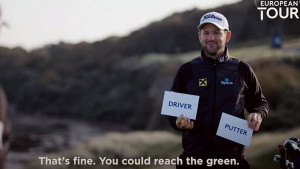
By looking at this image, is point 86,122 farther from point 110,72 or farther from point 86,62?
point 86,62

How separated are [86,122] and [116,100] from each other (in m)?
3.85

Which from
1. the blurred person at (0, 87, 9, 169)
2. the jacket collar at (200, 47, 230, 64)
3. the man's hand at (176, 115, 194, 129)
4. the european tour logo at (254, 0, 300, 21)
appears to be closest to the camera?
the blurred person at (0, 87, 9, 169)

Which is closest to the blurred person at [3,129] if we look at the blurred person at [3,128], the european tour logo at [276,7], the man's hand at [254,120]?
the blurred person at [3,128]

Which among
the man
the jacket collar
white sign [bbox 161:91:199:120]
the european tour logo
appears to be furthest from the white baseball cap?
the european tour logo

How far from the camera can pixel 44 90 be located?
3075cm

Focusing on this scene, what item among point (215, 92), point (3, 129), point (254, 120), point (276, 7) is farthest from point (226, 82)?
point (276, 7)

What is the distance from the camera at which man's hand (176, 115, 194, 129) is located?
2.38 m

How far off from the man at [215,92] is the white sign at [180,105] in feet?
0.11

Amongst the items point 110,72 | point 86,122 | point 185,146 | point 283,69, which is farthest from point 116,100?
point 185,146

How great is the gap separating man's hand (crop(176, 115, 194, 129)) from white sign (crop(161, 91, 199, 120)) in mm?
78

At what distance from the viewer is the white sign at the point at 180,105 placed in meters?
2.46

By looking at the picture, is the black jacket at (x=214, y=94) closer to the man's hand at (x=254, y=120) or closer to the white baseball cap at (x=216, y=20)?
the man's hand at (x=254, y=120)

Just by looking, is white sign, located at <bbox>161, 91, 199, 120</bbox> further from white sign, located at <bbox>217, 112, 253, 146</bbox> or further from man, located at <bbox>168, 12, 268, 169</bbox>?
white sign, located at <bbox>217, 112, 253, 146</bbox>

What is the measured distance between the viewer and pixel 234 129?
8.11 feet
